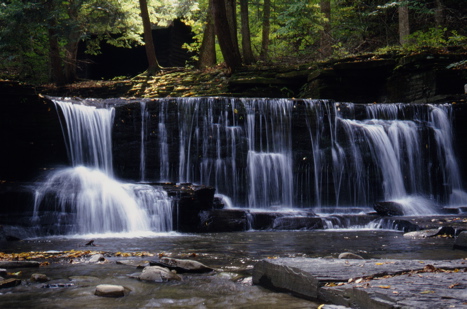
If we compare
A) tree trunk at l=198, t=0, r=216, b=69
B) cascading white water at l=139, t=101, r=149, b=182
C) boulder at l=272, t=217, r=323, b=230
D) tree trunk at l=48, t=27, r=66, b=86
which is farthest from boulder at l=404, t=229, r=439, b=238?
tree trunk at l=198, t=0, r=216, b=69

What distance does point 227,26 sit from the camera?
18953 mm

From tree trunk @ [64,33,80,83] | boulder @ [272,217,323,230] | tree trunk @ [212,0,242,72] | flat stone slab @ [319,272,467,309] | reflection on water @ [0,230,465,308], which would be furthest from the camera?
tree trunk @ [64,33,80,83]

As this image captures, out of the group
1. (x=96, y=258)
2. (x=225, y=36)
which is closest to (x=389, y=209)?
(x=96, y=258)

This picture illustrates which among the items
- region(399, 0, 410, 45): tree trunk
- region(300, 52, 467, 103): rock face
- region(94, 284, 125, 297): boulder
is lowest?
region(94, 284, 125, 297): boulder

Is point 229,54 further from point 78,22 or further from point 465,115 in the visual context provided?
point 465,115

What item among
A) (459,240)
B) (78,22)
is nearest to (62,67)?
(78,22)

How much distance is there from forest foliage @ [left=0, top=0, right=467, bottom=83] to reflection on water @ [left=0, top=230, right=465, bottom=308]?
11690mm

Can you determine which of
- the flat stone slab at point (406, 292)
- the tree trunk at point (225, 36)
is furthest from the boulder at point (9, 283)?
the tree trunk at point (225, 36)

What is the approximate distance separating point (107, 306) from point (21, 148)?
11.2 m

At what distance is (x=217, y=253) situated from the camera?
281 inches

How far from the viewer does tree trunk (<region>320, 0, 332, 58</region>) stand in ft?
76.7

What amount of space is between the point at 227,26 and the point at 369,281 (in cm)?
1635

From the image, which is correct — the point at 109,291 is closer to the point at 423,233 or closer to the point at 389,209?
the point at 423,233

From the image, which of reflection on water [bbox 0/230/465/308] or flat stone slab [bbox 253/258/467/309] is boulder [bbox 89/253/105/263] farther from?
flat stone slab [bbox 253/258/467/309]
